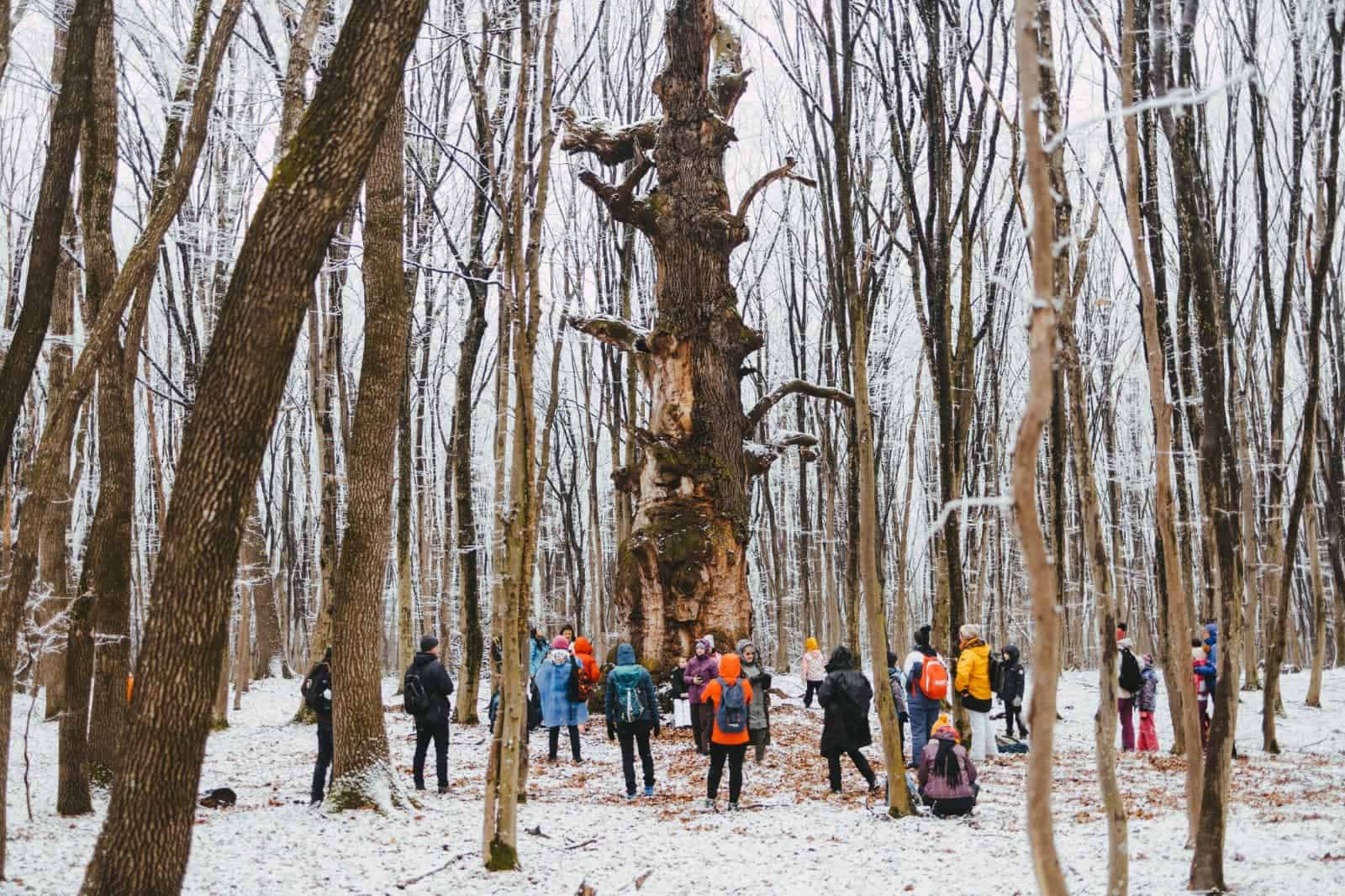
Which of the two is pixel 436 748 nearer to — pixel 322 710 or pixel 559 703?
pixel 322 710

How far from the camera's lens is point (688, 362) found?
43.6ft

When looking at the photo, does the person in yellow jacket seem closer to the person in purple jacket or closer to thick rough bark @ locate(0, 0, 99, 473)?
the person in purple jacket

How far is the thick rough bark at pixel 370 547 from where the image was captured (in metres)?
7.80

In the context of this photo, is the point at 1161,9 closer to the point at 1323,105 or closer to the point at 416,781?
the point at 1323,105

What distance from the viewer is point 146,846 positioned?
367cm

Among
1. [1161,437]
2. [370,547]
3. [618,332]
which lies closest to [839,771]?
[1161,437]

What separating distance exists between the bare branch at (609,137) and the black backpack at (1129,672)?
9.81m

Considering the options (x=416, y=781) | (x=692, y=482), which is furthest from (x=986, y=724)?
(x=416, y=781)

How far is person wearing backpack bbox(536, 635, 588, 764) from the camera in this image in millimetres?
10867

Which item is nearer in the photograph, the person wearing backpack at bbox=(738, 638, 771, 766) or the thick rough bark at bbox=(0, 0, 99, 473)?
the thick rough bark at bbox=(0, 0, 99, 473)

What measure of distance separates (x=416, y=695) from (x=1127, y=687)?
9.06m

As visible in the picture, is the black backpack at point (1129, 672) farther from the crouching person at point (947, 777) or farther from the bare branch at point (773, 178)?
the bare branch at point (773, 178)

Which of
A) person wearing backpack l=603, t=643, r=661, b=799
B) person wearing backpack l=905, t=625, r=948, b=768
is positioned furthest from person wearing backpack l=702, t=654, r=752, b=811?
person wearing backpack l=905, t=625, r=948, b=768

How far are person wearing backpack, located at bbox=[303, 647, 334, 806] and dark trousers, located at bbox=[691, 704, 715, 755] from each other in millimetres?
4254
